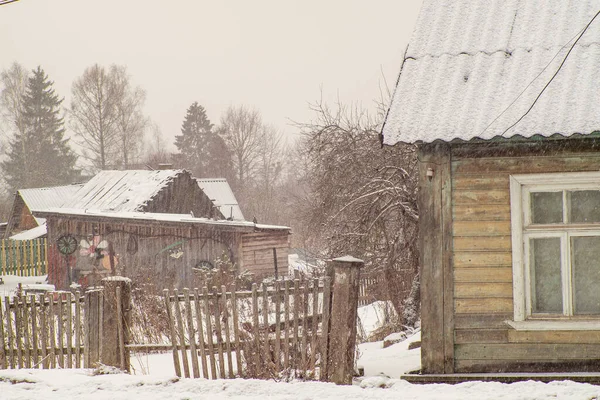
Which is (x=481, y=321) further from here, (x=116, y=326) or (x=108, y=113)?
(x=108, y=113)

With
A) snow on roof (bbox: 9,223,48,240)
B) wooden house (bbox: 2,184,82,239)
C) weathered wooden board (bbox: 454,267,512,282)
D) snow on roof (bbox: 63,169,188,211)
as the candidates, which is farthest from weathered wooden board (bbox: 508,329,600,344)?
wooden house (bbox: 2,184,82,239)

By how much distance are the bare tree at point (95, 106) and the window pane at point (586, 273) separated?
6042 cm

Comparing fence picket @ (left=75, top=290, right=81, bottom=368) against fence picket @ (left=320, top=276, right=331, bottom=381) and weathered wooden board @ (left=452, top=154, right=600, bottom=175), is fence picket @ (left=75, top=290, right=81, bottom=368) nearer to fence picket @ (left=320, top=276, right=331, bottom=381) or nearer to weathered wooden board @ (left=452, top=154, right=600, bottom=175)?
fence picket @ (left=320, top=276, right=331, bottom=381)

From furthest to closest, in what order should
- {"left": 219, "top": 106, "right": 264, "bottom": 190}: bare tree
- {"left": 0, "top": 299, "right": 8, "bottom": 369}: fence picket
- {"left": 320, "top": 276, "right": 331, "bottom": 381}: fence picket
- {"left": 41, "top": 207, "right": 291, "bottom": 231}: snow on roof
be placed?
{"left": 219, "top": 106, "right": 264, "bottom": 190}: bare tree, {"left": 41, "top": 207, "right": 291, "bottom": 231}: snow on roof, {"left": 0, "top": 299, "right": 8, "bottom": 369}: fence picket, {"left": 320, "top": 276, "right": 331, "bottom": 381}: fence picket

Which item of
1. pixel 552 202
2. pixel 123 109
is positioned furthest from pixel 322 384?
pixel 123 109

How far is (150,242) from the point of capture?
87.4 feet

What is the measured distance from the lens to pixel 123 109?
6619 cm

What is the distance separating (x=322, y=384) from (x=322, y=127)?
31.0ft

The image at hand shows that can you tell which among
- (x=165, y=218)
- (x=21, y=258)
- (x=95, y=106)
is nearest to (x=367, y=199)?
(x=165, y=218)

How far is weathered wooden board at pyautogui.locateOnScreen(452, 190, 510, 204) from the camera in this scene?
25.7ft

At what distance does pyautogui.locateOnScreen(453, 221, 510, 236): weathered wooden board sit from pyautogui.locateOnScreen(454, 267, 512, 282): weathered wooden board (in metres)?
0.36

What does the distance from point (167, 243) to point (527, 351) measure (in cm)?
1994

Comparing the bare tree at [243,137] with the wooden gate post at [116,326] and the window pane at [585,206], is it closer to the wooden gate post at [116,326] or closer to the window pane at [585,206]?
the wooden gate post at [116,326]

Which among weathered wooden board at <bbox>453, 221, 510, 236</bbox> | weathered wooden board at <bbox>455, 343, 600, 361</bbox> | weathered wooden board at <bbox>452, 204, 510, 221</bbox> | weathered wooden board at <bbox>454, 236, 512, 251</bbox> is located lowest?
weathered wooden board at <bbox>455, 343, 600, 361</bbox>
